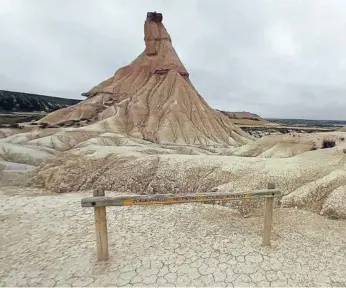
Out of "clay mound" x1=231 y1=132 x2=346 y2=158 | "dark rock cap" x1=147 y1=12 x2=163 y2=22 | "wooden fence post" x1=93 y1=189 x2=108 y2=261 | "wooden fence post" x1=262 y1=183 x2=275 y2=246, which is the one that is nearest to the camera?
"wooden fence post" x1=93 y1=189 x2=108 y2=261

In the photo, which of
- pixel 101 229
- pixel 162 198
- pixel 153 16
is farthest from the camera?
pixel 153 16

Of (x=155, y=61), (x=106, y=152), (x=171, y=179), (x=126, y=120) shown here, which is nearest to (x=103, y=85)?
(x=155, y=61)

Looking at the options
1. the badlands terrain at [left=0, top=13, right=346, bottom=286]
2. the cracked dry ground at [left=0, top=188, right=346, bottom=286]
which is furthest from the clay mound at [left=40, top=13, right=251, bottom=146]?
the cracked dry ground at [left=0, top=188, right=346, bottom=286]

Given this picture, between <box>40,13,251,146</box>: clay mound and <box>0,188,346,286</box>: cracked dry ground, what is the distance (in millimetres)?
29994

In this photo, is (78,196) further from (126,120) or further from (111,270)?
(126,120)

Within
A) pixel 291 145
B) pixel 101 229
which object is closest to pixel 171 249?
pixel 101 229

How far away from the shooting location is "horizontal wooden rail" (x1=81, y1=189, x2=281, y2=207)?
201 inches

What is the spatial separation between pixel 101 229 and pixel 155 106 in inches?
1578

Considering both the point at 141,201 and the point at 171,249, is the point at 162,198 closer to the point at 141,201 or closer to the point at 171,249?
the point at 141,201

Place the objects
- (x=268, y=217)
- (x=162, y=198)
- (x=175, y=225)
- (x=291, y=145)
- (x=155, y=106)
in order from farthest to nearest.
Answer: (x=155, y=106) < (x=291, y=145) < (x=175, y=225) < (x=268, y=217) < (x=162, y=198)

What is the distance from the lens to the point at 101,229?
17.3 feet

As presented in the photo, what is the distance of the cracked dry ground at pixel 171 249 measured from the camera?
4.95 m

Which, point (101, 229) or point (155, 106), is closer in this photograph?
point (101, 229)

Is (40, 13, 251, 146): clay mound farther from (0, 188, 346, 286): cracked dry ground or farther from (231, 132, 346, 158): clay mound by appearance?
(0, 188, 346, 286): cracked dry ground
